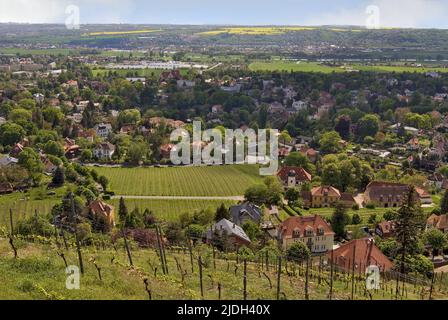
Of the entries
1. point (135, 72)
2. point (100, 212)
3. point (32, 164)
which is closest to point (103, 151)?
point (32, 164)

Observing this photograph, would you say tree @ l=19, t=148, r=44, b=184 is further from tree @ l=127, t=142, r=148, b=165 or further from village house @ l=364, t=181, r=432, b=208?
village house @ l=364, t=181, r=432, b=208

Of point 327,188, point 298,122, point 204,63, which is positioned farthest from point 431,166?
point 204,63

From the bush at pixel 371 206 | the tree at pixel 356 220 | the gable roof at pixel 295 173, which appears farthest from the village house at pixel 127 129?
the tree at pixel 356 220

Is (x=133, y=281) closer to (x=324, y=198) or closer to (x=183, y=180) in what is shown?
(x=324, y=198)

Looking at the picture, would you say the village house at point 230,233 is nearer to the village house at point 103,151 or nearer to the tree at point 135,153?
the tree at point 135,153

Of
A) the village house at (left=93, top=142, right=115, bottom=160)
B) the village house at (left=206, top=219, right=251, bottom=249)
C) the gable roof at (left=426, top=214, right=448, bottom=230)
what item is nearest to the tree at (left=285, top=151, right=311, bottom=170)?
the gable roof at (left=426, top=214, right=448, bottom=230)
